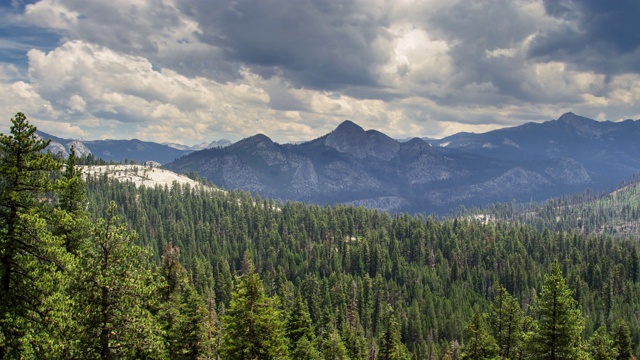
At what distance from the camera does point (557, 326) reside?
34.1 meters

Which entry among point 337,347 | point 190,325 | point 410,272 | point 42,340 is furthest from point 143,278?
point 410,272

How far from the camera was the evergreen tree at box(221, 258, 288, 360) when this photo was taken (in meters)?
31.0

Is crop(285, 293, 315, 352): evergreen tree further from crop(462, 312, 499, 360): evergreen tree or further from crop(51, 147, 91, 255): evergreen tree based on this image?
crop(51, 147, 91, 255): evergreen tree

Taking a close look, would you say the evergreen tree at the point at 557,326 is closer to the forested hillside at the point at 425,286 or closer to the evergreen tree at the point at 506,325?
the evergreen tree at the point at 506,325

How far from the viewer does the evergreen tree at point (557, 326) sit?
34188mm

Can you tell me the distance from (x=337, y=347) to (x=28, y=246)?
38241mm

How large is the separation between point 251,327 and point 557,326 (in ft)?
75.6

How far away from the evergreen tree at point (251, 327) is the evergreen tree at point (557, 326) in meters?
20.3

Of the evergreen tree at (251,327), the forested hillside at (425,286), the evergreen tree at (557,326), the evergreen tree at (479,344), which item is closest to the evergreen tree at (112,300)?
the evergreen tree at (251,327)

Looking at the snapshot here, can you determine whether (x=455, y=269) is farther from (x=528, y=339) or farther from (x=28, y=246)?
(x=28, y=246)

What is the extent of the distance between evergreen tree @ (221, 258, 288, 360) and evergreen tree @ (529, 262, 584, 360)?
66.5ft

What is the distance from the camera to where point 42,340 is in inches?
834

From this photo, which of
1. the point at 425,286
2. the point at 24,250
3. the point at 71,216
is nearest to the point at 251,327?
the point at 24,250

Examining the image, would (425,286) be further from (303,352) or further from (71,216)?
(71,216)
